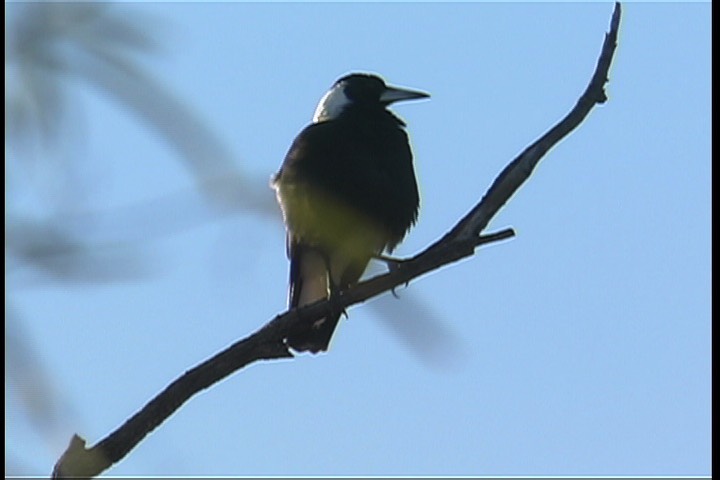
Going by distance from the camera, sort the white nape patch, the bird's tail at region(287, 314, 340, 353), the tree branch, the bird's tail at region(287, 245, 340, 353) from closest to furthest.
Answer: the tree branch < the bird's tail at region(287, 314, 340, 353) < the bird's tail at region(287, 245, 340, 353) < the white nape patch

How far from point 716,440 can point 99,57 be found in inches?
89.2

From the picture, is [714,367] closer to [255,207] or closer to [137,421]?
[137,421]

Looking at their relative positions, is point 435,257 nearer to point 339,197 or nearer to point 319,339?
point 339,197

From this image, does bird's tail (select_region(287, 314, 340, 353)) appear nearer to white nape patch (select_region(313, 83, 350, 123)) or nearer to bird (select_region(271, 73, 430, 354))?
bird (select_region(271, 73, 430, 354))

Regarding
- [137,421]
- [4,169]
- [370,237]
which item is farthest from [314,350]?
[4,169]

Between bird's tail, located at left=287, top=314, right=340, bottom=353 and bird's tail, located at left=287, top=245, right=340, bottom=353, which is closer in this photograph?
bird's tail, located at left=287, top=314, right=340, bottom=353

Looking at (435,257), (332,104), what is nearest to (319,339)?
(332,104)

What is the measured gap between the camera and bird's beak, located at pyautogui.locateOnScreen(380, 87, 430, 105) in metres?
5.04

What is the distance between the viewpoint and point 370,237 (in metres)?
4.05

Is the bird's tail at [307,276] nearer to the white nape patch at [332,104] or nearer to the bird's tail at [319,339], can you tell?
the bird's tail at [319,339]

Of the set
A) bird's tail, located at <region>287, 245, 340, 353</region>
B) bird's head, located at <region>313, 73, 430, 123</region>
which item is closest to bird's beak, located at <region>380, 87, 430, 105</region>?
bird's head, located at <region>313, 73, 430, 123</region>

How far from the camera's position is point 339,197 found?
4.11 m

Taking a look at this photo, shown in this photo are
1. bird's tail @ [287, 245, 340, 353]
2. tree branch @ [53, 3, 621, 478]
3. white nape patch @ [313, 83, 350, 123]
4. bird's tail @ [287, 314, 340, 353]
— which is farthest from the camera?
white nape patch @ [313, 83, 350, 123]

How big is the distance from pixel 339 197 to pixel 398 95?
1076 mm
